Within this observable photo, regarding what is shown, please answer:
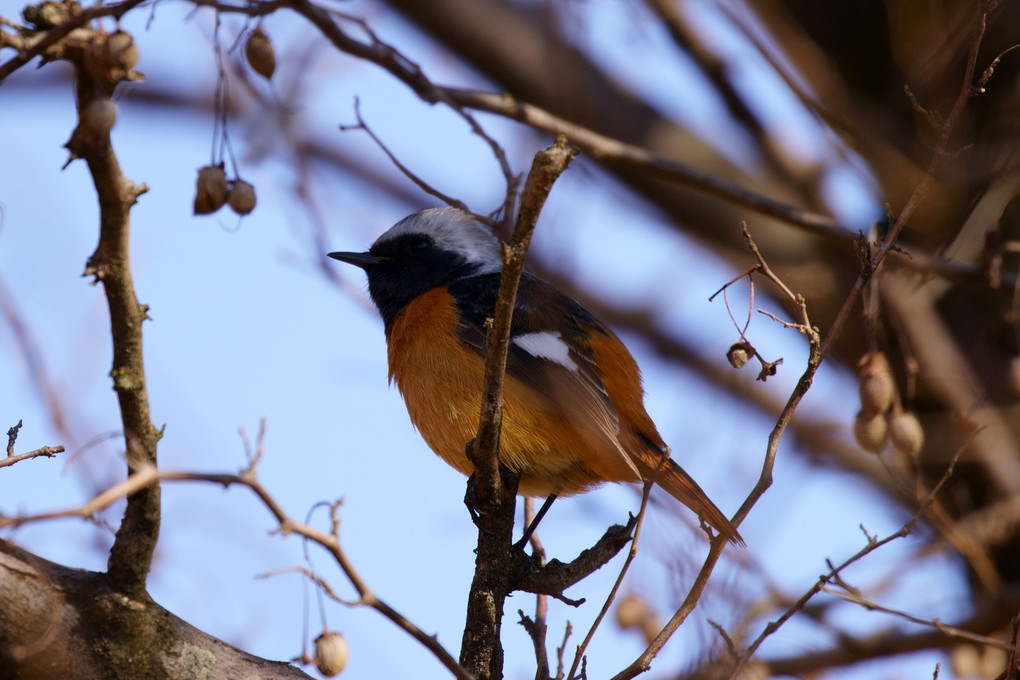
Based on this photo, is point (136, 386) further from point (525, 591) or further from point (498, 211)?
point (498, 211)

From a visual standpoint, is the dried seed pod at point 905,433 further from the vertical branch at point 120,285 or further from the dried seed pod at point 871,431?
the vertical branch at point 120,285

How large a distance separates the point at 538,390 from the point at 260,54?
1740mm

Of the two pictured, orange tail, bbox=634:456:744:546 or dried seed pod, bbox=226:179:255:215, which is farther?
orange tail, bbox=634:456:744:546

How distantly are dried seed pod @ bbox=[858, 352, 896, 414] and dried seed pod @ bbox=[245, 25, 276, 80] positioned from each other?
2784mm

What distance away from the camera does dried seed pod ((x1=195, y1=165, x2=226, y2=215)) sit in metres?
3.40

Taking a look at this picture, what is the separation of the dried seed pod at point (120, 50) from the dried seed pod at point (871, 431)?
10.8 feet

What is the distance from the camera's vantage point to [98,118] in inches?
85.8

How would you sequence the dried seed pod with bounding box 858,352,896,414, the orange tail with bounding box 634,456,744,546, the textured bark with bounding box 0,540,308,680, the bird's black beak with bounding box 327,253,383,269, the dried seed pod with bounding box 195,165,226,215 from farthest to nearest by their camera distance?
the bird's black beak with bounding box 327,253,383,269 < the dried seed pod with bounding box 858,352,896,414 < the orange tail with bounding box 634,456,744,546 < the dried seed pod with bounding box 195,165,226,215 < the textured bark with bounding box 0,540,308,680

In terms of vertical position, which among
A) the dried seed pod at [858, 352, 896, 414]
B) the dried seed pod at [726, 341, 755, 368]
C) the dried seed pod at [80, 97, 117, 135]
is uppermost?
the dried seed pod at [858, 352, 896, 414]

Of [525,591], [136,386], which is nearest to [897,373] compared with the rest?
[525,591]

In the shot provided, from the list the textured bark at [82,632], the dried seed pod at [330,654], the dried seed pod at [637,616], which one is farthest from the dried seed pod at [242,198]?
the dried seed pod at [637,616]

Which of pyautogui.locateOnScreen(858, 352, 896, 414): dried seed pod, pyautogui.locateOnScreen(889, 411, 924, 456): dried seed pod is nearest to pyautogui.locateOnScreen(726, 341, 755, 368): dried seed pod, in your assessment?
pyautogui.locateOnScreen(858, 352, 896, 414): dried seed pod

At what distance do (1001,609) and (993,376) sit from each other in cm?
163

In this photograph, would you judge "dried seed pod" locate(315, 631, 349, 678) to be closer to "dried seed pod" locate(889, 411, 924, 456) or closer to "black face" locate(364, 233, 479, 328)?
"black face" locate(364, 233, 479, 328)
